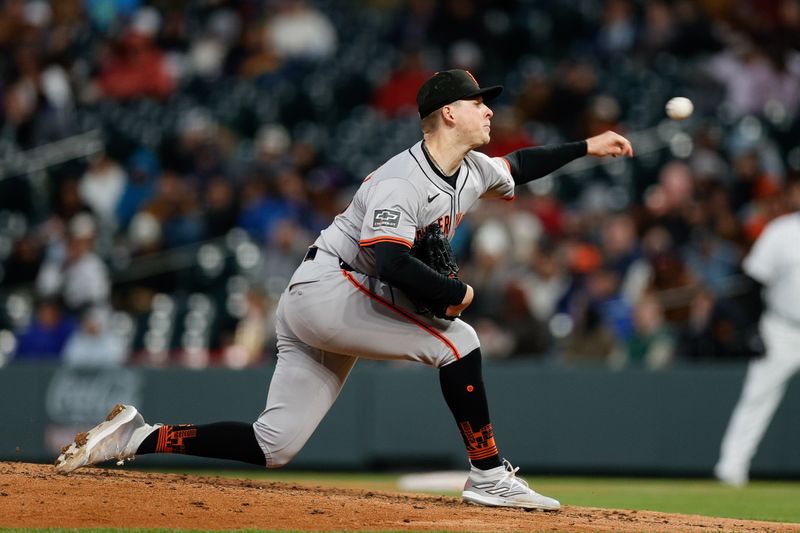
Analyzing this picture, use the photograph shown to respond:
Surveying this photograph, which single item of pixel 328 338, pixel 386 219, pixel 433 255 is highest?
pixel 386 219

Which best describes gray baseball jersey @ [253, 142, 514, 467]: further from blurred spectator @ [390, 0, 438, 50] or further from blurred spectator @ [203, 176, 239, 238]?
blurred spectator @ [390, 0, 438, 50]

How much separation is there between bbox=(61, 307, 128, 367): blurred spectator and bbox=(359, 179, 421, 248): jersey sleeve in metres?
6.74

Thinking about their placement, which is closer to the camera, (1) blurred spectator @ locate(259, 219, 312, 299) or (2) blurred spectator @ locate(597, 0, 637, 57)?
(1) blurred spectator @ locate(259, 219, 312, 299)

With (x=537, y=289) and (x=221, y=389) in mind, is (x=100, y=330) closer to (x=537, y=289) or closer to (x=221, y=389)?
(x=221, y=389)

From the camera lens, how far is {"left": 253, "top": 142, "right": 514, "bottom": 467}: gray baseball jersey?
5.51 m

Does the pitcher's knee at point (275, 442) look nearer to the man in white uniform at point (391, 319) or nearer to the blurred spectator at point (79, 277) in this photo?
the man in white uniform at point (391, 319)

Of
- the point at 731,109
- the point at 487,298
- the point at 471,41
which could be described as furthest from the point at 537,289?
the point at 471,41

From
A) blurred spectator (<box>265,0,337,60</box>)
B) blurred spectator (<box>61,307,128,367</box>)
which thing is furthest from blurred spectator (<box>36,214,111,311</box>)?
blurred spectator (<box>265,0,337,60</box>)

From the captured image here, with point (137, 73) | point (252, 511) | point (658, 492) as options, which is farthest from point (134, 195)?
point (252, 511)

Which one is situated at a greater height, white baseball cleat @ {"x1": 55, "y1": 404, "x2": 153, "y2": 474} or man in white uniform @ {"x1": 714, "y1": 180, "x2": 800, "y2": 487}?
man in white uniform @ {"x1": 714, "y1": 180, "x2": 800, "y2": 487}

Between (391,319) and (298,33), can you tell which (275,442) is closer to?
(391,319)

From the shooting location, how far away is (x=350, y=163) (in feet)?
46.0

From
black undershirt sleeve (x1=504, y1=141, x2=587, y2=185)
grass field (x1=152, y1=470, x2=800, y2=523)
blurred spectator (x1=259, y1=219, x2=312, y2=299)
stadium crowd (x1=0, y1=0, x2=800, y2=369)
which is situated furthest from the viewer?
blurred spectator (x1=259, y1=219, x2=312, y2=299)

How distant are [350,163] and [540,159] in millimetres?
8052
